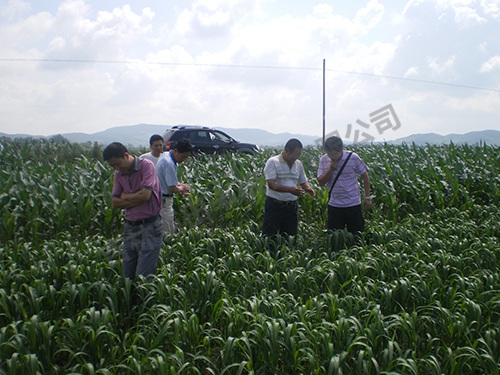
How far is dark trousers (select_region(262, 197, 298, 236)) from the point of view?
5.43 m

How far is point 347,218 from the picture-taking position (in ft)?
18.6

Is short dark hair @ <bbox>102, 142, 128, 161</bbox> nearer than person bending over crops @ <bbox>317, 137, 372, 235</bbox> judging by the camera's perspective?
Yes

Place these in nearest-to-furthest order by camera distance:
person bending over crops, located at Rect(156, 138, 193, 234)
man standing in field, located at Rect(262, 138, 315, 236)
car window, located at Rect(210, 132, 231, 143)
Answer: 1. person bending over crops, located at Rect(156, 138, 193, 234)
2. man standing in field, located at Rect(262, 138, 315, 236)
3. car window, located at Rect(210, 132, 231, 143)

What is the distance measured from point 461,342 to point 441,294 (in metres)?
0.71

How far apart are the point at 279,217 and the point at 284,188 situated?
19.7 inches

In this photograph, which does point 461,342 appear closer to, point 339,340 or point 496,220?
point 339,340

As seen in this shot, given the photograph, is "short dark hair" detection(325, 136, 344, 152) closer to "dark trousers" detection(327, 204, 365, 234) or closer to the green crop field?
"dark trousers" detection(327, 204, 365, 234)

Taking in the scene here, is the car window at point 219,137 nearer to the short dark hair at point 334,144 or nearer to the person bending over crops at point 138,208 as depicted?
the short dark hair at point 334,144

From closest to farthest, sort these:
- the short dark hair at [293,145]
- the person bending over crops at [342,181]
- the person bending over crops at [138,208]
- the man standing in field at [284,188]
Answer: the person bending over crops at [138,208], the short dark hair at [293,145], the man standing in field at [284,188], the person bending over crops at [342,181]

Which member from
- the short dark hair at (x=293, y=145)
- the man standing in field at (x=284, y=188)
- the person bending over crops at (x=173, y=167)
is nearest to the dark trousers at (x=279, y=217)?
the man standing in field at (x=284, y=188)

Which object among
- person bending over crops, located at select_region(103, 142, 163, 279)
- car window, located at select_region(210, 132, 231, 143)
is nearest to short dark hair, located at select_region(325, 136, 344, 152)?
person bending over crops, located at select_region(103, 142, 163, 279)

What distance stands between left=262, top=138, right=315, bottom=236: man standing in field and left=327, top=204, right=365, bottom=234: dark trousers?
18.3 inches

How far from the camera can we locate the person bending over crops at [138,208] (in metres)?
3.91

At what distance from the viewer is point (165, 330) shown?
10.4 feet
